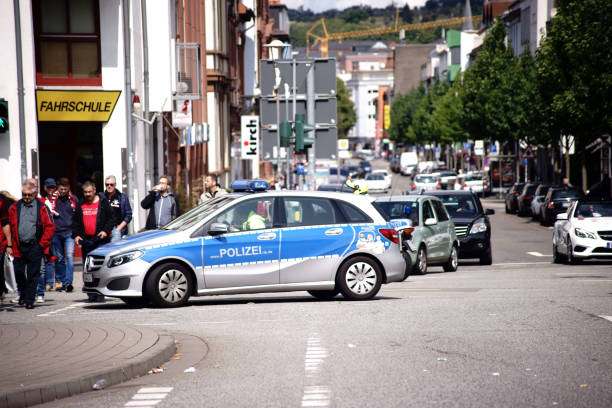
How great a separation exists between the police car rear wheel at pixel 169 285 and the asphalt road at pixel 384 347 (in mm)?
191

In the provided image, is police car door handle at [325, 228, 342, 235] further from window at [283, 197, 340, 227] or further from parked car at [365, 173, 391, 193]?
parked car at [365, 173, 391, 193]

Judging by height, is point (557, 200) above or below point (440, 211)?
below

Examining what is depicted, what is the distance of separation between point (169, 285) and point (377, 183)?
65.4 m

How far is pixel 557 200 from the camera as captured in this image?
140ft

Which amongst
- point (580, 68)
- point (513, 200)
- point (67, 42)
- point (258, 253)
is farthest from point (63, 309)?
point (513, 200)

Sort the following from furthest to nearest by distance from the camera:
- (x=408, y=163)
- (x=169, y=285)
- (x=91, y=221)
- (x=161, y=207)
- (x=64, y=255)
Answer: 1. (x=408, y=163)
2. (x=161, y=207)
3. (x=64, y=255)
4. (x=91, y=221)
5. (x=169, y=285)

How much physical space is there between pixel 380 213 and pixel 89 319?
435 cm

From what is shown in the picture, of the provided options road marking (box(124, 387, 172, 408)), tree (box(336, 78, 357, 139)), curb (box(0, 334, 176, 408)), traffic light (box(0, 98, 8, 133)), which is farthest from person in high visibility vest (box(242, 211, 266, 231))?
tree (box(336, 78, 357, 139))

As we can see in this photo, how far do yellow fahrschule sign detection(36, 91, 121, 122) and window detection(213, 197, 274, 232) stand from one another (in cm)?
1057

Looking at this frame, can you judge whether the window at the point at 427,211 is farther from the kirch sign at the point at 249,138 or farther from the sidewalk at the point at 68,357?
the sidewalk at the point at 68,357

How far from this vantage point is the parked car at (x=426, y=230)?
21.5 m

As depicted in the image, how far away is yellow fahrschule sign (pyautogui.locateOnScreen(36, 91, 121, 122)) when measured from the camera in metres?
24.1

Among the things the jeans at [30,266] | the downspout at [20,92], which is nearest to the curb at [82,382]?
the jeans at [30,266]

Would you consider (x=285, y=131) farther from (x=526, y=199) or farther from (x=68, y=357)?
(x=526, y=199)
